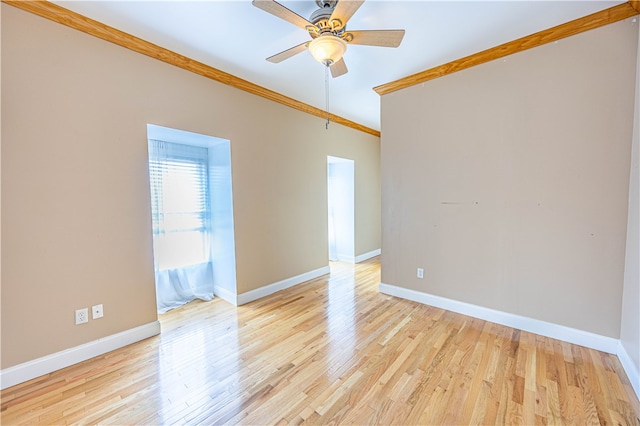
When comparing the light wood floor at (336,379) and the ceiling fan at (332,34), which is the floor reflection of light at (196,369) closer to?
the light wood floor at (336,379)

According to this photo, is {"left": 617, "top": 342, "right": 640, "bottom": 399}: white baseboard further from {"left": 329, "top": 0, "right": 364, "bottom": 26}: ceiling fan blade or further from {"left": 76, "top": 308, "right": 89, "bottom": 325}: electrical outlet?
{"left": 76, "top": 308, "right": 89, "bottom": 325}: electrical outlet

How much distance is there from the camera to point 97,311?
85.7 inches

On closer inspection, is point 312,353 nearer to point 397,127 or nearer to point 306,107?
point 397,127

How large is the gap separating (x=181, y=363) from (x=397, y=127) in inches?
132

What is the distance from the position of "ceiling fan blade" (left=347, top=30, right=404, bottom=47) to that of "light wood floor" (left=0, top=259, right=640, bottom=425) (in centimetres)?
243

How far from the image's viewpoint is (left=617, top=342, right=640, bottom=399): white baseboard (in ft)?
5.60

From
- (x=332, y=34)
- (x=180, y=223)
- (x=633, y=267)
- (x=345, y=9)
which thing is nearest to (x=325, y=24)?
(x=332, y=34)

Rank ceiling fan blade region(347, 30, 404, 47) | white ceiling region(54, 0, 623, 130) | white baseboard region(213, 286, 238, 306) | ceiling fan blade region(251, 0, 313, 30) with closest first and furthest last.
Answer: ceiling fan blade region(251, 0, 313, 30), ceiling fan blade region(347, 30, 404, 47), white ceiling region(54, 0, 623, 130), white baseboard region(213, 286, 238, 306)

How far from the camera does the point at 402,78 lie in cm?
313

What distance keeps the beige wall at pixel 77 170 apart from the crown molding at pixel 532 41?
2255 mm

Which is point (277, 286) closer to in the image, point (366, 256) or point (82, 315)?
point (82, 315)

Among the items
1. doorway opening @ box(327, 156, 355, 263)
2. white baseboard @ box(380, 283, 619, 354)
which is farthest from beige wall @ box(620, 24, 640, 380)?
doorway opening @ box(327, 156, 355, 263)

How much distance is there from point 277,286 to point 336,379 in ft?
6.25

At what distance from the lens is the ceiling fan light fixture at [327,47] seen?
70.6 inches
